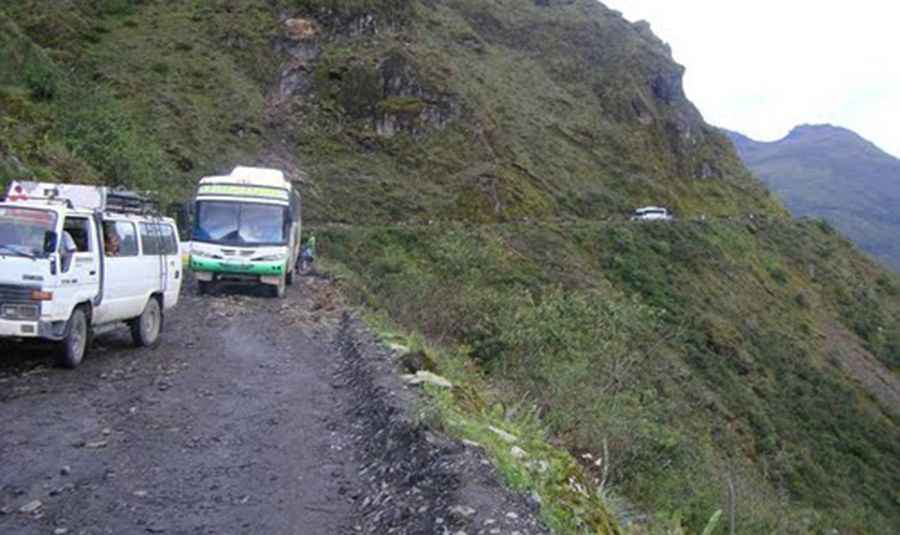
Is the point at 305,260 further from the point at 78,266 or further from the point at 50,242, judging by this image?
the point at 50,242

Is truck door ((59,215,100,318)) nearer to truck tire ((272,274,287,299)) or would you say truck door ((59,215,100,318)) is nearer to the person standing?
truck tire ((272,274,287,299))

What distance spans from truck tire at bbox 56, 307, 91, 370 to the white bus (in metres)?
9.25

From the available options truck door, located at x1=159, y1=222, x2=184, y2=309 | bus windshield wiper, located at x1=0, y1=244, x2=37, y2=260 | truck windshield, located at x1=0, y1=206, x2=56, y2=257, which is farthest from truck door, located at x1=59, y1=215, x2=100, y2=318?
truck door, located at x1=159, y1=222, x2=184, y2=309

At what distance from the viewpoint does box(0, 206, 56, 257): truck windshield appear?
9.96 m

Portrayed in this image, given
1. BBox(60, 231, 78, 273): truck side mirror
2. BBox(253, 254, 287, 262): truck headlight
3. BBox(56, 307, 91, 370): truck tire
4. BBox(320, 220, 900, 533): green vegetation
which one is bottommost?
BBox(320, 220, 900, 533): green vegetation

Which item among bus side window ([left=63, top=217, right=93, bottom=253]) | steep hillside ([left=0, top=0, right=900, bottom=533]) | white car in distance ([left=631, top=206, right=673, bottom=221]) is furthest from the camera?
white car in distance ([left=631, top=206, right=673, bottom=221])

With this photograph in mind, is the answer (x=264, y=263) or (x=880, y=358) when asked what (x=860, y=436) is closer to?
(x=880, y=358)

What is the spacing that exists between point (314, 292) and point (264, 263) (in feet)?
8.54

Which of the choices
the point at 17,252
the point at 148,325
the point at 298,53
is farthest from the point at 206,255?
the point at 298,53

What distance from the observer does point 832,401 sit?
4791 centimetres

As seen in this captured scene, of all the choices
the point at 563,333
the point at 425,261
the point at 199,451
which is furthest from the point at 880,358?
the point at 199,451

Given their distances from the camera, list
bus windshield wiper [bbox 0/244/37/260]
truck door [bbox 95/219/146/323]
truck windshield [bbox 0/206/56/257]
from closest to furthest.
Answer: bus windshield wiper [bbox 0/244/37/260] → truck windshield [bbox 0/206/56/257] → truck door [bbox 95/219/146/323]

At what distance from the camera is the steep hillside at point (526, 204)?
19.2 meters

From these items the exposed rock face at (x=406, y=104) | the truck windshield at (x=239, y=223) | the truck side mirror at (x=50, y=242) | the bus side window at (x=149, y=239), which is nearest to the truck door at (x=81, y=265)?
the truck side mirror at (x=50, y=242)
